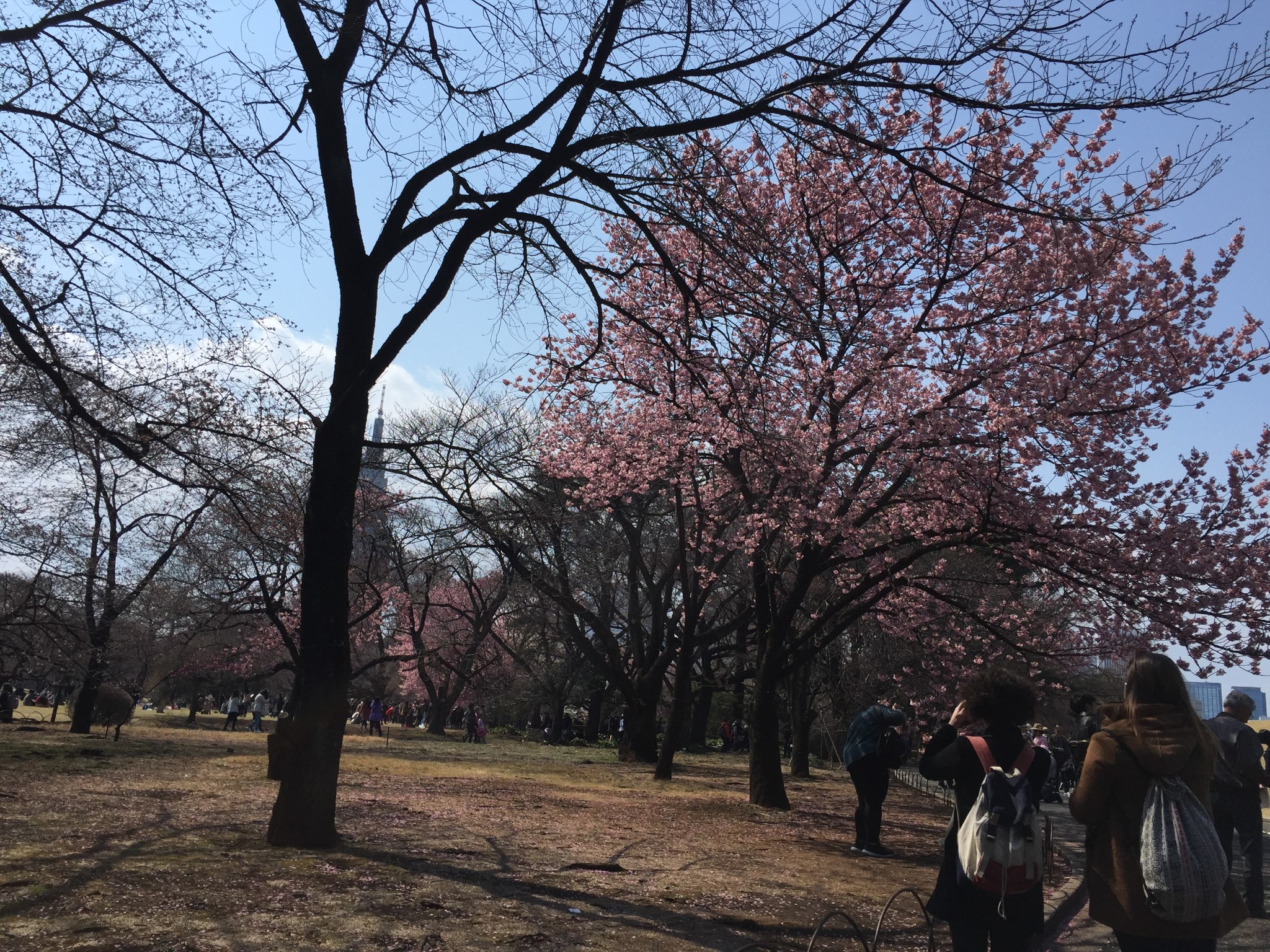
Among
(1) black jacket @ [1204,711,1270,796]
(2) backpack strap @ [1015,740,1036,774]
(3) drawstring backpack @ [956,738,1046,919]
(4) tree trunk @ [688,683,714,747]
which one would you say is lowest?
(3) drawstring backpack @ [956,738,1046,919]

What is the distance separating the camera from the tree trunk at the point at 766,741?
14.5 m

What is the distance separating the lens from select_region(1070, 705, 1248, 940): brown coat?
3.64 m

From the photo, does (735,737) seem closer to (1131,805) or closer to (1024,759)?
(1024,759)

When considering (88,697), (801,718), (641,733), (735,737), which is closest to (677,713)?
(641,733)

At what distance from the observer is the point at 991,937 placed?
409 centimetres

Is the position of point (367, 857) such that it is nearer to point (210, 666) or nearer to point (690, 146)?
point (690, 146)

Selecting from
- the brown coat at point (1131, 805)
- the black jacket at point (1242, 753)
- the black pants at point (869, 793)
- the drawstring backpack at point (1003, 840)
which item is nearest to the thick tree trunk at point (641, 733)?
the black pants at point (869, 793)

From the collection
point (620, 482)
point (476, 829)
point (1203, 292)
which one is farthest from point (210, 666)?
point (1203, 292)

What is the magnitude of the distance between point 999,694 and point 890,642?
67.9 feet

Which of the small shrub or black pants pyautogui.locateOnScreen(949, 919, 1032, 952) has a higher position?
the small shrub

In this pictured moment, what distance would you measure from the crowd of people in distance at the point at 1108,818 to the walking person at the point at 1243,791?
5.06m

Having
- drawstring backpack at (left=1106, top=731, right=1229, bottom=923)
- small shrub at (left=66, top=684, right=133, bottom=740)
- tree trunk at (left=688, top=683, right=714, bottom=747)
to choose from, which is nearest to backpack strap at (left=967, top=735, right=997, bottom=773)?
drawstring backpack at (left=1106, top=731, right=1229, bottom=923)

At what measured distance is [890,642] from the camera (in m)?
Result: 24.1

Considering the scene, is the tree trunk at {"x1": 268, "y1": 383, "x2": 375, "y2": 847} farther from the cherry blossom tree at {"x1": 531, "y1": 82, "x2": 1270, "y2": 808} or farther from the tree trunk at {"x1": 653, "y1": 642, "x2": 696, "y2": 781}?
the tree trunk at {"x1": 653, "y1": 642, "x2": 696, "y2": 781}
